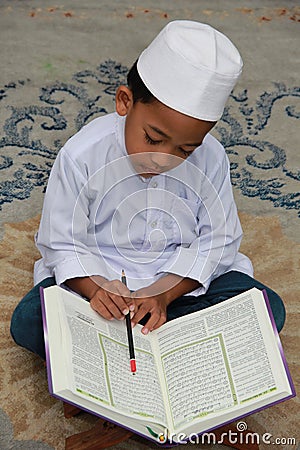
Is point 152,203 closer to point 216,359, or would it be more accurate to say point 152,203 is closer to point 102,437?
point 216,359

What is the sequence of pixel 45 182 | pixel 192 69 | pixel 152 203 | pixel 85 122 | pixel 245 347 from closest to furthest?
1. pixel 192 69
2. pixel 245 347
3. pixel 152 203
4. pixel 45 182
5. pixel 85 122

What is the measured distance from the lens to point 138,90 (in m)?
1.22

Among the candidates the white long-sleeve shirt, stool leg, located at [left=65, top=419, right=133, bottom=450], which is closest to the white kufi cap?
the white long-sleeve shirt

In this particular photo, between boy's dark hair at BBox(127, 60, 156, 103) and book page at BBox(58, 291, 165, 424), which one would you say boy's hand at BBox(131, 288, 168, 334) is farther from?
boy's dark hair at BBox(127, 60, 156, 103)

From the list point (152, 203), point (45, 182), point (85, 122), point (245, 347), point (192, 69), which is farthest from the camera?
point (85, 122)

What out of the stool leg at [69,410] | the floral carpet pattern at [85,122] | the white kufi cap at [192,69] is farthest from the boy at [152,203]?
the floral carpet pattern at [85,122]

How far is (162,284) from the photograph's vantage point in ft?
4.43

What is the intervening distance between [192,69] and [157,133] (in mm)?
117

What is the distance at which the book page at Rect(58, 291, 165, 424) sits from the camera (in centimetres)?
114

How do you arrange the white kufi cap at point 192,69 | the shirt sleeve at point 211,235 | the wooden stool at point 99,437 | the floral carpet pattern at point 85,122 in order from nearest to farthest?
the white kufi cap at point 192,69 → the wooden stool at point 99,437 → the shirt sleeve at point 211,235 → the floral carpet pattern at point 85,122

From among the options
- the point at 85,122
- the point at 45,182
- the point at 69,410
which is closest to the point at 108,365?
the point at 69,410

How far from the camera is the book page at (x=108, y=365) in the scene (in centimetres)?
114

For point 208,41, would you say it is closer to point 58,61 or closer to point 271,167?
point 271,167

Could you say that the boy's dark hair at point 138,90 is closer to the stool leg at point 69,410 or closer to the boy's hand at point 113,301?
the boy's hand at point 113,301
